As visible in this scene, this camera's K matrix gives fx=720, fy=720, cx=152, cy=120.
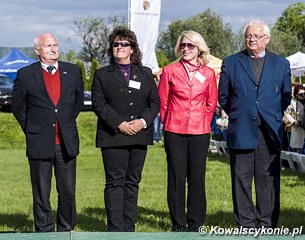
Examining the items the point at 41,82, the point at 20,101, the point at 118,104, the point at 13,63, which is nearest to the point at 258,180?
the point at 118,104

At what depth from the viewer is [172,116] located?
687 cm

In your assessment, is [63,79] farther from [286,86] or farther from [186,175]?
[286,86]

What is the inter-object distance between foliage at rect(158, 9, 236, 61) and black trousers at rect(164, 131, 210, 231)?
206ft

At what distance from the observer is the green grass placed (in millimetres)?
7798

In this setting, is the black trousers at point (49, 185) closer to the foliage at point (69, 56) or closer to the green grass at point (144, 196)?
the green grass at point (144, 196)

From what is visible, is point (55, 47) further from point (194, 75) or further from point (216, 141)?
point (216, 141)

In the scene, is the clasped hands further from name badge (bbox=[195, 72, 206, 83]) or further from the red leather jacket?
name badge (bbox=[195, 72, 206, 83])

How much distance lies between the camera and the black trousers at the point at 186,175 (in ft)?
22.5

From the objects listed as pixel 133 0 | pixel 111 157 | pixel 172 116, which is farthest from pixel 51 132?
pixel 133 0

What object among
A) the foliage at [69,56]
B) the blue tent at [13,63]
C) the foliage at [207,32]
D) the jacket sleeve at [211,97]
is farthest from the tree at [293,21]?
the jacket sleeve at [211,97]

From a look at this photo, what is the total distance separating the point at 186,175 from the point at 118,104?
97 centimetres

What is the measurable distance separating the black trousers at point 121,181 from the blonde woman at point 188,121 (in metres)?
0.35

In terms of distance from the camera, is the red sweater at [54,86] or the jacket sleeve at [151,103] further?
the jacket sleeve at [151,103]

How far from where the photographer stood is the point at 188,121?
22.3 feet
